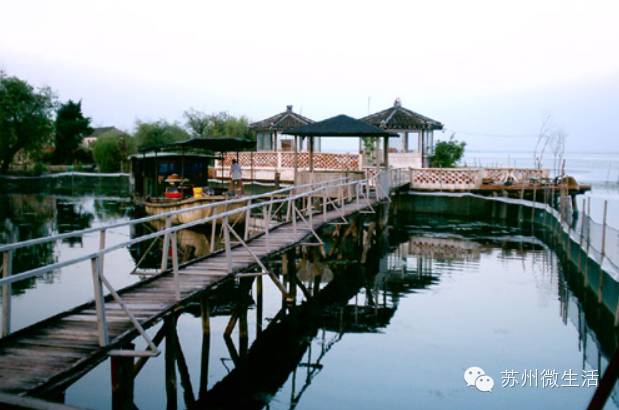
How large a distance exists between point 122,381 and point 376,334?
23.1 feet

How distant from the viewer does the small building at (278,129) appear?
137 ft

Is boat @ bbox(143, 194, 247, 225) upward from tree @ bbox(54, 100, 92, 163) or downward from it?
downward

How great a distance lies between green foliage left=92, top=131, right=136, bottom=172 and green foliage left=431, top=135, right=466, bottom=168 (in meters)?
35.5

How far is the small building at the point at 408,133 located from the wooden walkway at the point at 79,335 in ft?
87.7

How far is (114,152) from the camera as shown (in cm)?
6594

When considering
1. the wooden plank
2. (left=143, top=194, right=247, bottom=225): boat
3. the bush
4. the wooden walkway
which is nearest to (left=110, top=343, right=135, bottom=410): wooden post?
the wooden walkway

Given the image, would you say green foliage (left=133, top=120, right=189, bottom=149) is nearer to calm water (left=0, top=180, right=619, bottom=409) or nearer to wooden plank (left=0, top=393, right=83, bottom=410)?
calm water (left=0, top=180, right=619, bottom=409)

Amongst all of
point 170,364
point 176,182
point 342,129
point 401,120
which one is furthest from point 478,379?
point 401,120

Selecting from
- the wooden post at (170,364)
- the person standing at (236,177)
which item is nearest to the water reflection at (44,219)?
the person standing at (236,177)

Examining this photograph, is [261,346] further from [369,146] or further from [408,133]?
[369,146]

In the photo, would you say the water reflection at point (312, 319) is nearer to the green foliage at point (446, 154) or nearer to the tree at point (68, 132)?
the green foliage at point (446, 154)

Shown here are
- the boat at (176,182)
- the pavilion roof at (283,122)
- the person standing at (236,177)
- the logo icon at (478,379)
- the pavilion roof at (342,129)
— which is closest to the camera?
the logo icon at (478,379)

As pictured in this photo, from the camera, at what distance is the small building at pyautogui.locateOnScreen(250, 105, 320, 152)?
137 feet

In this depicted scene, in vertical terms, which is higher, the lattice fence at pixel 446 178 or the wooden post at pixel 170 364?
the lattice fence at pixel 446 178
